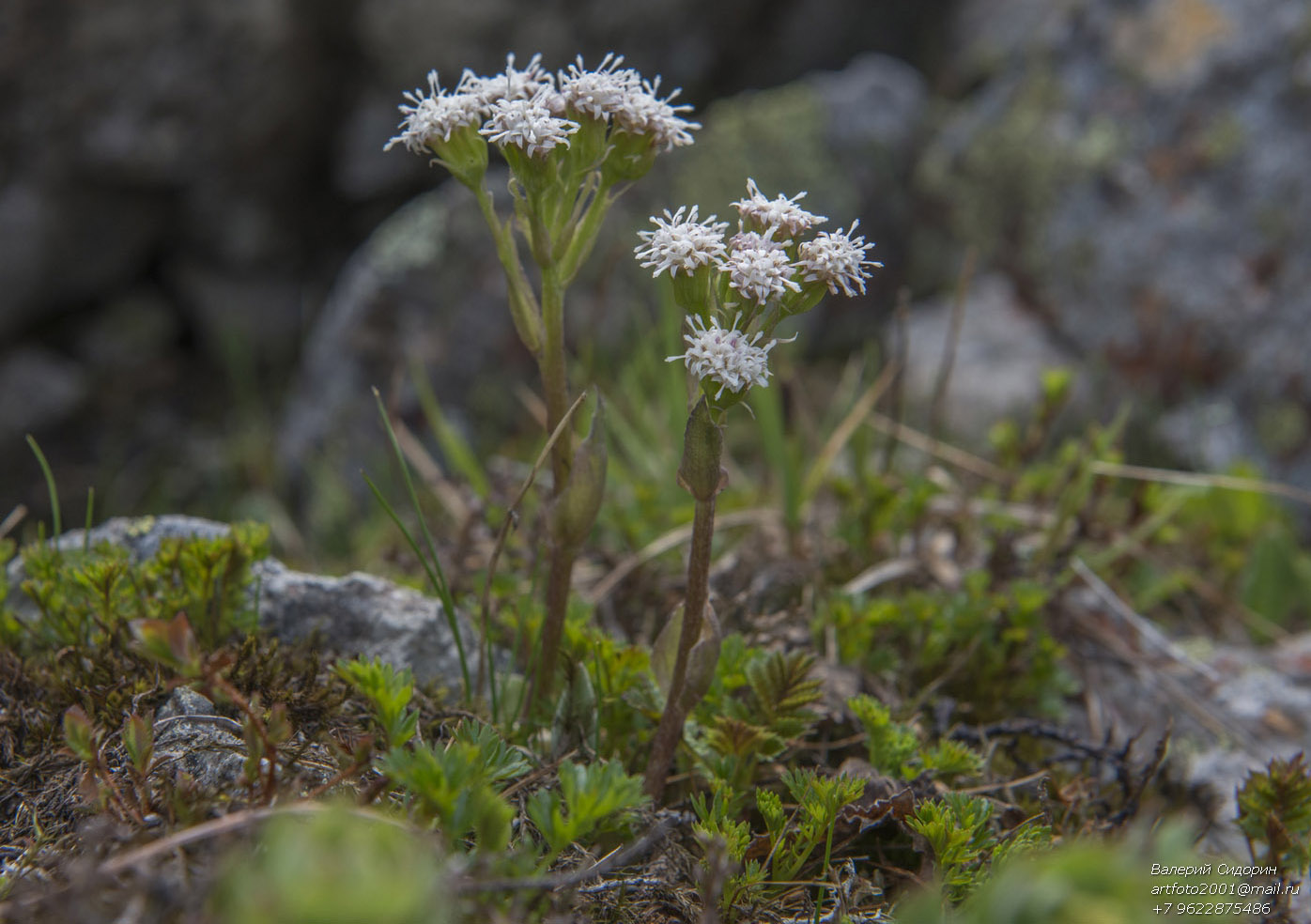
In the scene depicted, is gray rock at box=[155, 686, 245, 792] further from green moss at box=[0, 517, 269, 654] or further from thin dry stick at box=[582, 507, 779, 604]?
thin dry stick at box=[582, 507, 779, 604]

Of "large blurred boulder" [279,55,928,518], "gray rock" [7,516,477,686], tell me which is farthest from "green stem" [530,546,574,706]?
"large blurred boulder" [279,55,928,518]

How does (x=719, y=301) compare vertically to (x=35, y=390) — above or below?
above

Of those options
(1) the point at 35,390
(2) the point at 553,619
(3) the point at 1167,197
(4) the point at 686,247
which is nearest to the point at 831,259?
(4) the point at 686,247

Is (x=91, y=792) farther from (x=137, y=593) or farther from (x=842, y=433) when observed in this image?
(x=842, y=433)

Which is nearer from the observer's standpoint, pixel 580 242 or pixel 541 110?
pixel 541 110

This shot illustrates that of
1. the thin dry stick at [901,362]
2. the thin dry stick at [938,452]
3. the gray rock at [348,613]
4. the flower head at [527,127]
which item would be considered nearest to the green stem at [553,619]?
the gray rock at [348,613]
